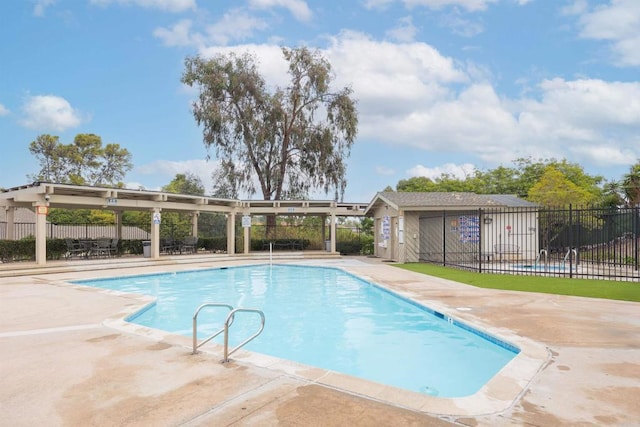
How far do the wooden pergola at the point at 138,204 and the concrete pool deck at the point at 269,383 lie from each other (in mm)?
9454

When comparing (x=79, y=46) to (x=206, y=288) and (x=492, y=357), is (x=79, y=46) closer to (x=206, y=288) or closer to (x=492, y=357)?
(x=206, y=288)

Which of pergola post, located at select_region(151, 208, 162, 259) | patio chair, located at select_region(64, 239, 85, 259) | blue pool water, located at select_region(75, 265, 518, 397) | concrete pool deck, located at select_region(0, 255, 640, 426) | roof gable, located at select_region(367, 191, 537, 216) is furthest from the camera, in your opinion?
pergola post, located at select_region(151, 208, 162, 259)

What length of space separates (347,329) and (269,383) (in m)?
4.17

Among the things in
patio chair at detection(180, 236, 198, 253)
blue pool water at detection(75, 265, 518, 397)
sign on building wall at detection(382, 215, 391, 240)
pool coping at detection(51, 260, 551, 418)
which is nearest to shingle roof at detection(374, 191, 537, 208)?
sign on building wall at detection(382, 215, 391, 240)

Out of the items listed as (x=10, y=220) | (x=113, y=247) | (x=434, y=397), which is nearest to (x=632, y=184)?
(x=434, y=397)

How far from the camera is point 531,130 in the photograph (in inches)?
1123

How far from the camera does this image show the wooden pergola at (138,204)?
15023mm

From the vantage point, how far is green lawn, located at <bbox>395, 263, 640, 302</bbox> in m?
9.39

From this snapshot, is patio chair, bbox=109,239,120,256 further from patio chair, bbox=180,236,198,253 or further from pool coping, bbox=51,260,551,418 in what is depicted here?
pool coping, bbox=51,260,551,418

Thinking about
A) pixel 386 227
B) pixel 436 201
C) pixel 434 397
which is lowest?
pixel 434 397

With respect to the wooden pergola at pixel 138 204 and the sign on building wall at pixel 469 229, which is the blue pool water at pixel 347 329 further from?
the sign on building wall at pixel 469 229

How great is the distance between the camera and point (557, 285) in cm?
1075

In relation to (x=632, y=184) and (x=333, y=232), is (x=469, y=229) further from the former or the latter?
(x=632, y=184)

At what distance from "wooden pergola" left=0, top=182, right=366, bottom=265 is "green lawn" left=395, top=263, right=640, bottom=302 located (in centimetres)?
1126
